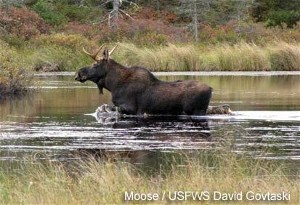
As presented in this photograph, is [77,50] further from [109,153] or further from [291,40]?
[109,153]

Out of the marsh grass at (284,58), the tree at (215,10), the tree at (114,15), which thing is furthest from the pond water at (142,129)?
the tree at (215,10)

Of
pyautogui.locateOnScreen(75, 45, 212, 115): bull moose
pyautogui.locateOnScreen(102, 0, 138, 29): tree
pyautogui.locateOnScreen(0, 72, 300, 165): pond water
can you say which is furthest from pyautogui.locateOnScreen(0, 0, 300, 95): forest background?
pyautogui.locateOnScreen(75, 45, 212, 115): bull moose

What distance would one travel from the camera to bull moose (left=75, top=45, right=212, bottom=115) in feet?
78.5

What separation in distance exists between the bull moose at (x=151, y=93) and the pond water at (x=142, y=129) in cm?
52

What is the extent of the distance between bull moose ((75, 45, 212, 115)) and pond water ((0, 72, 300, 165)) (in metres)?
0.52

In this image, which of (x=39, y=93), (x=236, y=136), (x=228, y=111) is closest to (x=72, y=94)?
(x=39, y=93)

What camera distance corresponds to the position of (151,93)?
80.1 feet

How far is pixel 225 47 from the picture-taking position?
48062mm

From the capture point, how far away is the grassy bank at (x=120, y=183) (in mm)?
11727

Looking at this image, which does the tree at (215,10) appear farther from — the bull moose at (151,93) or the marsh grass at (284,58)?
the bull moose at (151,93)

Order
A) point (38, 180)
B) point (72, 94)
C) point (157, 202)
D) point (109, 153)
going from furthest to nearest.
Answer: point (72, 94) < point (109, 153) < point (38, 180) < point (157, 202)

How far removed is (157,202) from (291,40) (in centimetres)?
4364

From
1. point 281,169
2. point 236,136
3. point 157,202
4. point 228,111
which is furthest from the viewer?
point 228,111

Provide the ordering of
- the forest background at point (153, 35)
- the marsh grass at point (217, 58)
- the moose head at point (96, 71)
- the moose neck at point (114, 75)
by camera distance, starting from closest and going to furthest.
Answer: the moose neck at point (114, 75), the moose head at point (96, 71), the marsh grass at point (217, 58), the forest background at point (153, 35)
